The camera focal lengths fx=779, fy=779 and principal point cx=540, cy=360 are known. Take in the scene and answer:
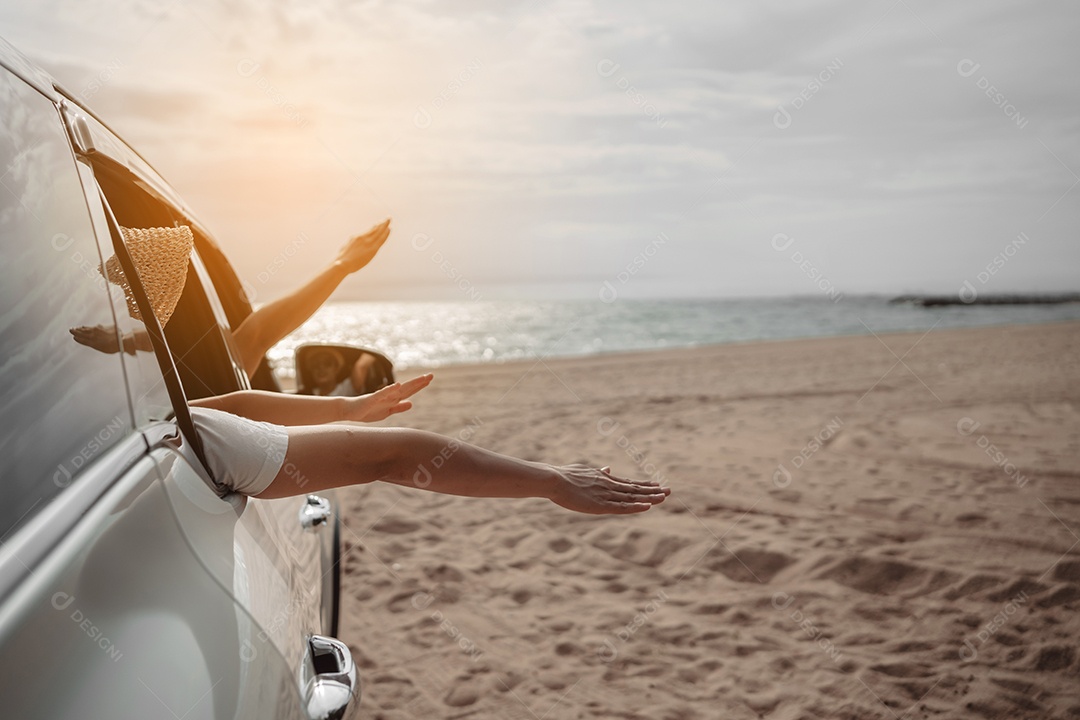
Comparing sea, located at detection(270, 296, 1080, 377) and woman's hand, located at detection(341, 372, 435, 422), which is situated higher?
woman's hand, located at detection(341, 372, 435, 422)

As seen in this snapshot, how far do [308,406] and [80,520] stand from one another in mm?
951

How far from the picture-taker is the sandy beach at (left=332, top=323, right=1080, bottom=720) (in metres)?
3.66

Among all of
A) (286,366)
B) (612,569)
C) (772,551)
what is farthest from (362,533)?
(286,366)

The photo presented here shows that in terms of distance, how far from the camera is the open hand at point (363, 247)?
2658 mm

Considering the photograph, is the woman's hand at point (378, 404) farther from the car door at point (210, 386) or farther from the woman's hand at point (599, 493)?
the woman's hand at point (599, 493)

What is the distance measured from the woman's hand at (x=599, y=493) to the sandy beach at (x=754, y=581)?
1.31 ft

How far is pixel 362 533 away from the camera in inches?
239

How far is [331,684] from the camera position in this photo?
1.40 m

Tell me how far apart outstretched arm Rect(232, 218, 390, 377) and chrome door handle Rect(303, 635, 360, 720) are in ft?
4.18

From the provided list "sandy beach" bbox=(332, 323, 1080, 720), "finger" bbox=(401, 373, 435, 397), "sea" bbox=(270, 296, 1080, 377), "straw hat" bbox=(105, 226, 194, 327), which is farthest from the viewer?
"sea" bbox=(270, 296, 1080, 377)

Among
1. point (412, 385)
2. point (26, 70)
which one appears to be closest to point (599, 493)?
point (412, 385)

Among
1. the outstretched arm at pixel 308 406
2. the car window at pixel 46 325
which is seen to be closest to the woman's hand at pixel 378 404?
the outstretched arm at pixel 308 406

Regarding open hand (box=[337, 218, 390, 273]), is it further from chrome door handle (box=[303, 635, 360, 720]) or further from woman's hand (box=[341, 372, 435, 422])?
chrome door handle (box=[303, 635, 360, 720])

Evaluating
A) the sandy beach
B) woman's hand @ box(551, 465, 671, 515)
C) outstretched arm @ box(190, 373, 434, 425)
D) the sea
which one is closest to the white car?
outstretched arm @ box(190, 373, 434, 425)
